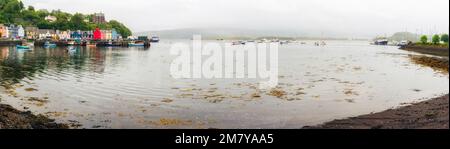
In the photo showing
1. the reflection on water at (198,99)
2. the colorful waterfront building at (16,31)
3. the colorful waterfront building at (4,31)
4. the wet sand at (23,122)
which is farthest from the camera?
the colorful waterfront building at (16,31)

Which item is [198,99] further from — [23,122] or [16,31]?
[16,31]

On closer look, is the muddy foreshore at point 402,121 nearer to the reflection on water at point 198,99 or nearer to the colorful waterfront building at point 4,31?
the reflection on water at point 198,99

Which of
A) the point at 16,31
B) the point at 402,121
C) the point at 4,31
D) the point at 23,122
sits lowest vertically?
the point at 402,121

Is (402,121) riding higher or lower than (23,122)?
lower

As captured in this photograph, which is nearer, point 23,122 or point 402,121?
point 23,122

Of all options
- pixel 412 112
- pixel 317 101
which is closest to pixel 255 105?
pixel 317 101

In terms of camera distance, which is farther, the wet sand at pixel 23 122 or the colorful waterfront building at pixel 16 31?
the colorful waterfront building at pixel 16 31

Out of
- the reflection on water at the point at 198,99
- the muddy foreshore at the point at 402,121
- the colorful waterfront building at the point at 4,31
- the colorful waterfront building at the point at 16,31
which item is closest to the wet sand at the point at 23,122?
the reflection on water at the point at 198,99

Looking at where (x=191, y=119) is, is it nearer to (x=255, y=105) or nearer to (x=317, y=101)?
(x=255, y=105)

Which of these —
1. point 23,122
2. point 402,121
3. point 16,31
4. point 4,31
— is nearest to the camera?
point 23,122

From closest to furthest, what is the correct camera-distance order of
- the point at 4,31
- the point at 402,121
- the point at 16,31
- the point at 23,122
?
1. the point at 23,122
2. the point at 402,121
3. the point at 4,31
4. the point at 16,31

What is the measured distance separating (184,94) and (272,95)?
6.49 m

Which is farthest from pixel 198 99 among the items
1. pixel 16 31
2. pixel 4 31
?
pixel 16 31

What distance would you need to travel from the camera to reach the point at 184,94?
102 feet
